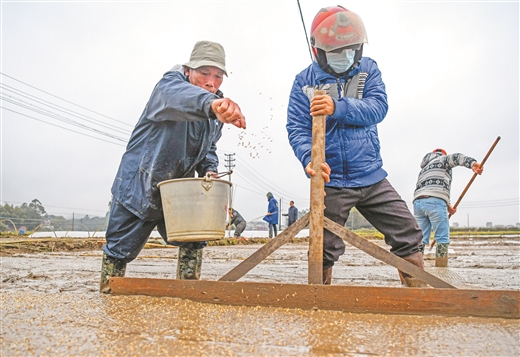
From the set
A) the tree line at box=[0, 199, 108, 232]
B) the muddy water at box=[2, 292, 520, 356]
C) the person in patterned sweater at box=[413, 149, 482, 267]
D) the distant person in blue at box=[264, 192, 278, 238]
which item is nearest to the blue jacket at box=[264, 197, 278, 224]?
the distant person in blue at box=[264, 192, 278, 238]

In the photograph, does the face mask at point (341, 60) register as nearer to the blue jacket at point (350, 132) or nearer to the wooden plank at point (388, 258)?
the blue jacket at point (350, 132)

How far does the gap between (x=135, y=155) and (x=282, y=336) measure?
76.3 inches

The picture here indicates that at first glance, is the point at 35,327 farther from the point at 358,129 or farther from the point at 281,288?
the point at 358,129

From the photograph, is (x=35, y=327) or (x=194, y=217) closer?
(x=35, y=327)

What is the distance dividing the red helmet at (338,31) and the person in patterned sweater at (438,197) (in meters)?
3.85

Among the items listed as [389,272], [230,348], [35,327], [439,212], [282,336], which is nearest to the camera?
[230,348]

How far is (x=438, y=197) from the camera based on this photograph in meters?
6.52

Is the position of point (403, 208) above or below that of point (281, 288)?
above

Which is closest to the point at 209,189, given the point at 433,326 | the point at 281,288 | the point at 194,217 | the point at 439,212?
the point at 194,217

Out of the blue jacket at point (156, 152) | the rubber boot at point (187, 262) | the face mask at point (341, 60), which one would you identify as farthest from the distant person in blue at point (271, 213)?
the face mask at point (341, 60)

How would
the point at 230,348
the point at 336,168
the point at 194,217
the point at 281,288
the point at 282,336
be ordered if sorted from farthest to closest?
the point at 336,168, the point at 194,217, the point at 281,288, the point at 282,336, the point at 230,348

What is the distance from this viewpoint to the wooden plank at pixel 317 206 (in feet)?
9.26

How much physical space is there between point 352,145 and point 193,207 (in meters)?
1.21

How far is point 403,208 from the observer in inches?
128
